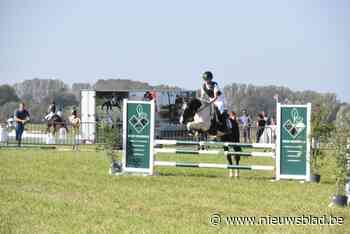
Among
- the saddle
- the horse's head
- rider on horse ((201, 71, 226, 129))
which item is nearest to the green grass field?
the saddle

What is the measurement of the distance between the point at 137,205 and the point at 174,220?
1.57m

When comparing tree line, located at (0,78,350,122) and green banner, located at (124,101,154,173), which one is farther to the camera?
tree line, located at (0,78,350,122)

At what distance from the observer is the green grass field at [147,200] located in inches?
372

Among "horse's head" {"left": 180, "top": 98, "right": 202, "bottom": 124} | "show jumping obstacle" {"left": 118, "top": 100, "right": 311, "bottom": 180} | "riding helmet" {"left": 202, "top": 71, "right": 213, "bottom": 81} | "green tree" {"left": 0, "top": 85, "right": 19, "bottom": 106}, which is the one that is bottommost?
"show jumping obstacle" {"left": 118, "top": 100, "right": 311, "bottom": 180}

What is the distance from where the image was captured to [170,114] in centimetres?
3816

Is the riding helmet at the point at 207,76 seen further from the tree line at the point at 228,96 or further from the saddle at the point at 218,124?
the tree line at the point at 228,96

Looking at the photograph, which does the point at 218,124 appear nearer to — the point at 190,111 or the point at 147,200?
the point at 190,111

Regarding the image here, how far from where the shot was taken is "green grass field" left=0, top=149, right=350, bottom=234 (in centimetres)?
945

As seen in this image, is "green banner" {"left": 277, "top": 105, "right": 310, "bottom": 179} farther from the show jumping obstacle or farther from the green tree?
the green tree

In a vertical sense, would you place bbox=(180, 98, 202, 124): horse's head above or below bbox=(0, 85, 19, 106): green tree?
below

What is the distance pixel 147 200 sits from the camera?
12008mm
